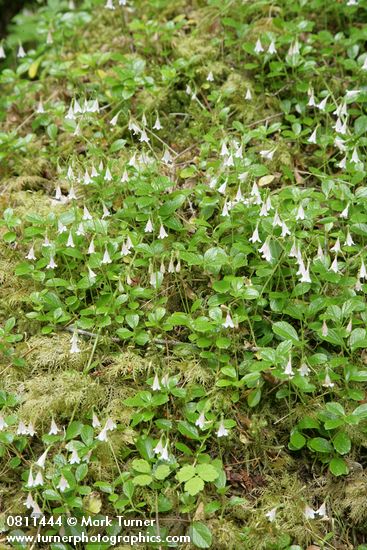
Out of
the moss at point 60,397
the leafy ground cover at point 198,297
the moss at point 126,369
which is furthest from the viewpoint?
the moss at point 126,369

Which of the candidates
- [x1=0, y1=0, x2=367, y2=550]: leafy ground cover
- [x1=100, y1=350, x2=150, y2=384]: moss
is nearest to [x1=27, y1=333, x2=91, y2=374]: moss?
[x1=0, y1=0, x2=367, y2=550]: leafy ground cover

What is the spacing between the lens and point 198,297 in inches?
146

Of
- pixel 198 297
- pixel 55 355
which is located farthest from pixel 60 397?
pixel 198 297

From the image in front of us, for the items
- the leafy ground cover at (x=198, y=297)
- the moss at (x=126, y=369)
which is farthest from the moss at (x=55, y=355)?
the moss at (x=126, y=369)

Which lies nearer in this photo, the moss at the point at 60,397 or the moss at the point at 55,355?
the moss at the point at 60,397

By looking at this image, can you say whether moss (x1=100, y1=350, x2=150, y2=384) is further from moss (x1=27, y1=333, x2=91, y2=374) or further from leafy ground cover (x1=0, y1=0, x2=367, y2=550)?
moss (x1=27, y1=333, x2=91, y2=374)

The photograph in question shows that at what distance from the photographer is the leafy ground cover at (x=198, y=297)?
3.03 m

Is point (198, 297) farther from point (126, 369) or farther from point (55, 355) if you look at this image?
point (55, 355)

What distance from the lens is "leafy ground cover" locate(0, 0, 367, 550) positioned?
3.03m

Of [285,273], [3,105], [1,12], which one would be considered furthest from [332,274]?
[1,12]

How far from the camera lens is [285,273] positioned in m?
3.57

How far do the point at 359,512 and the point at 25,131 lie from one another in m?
3.68

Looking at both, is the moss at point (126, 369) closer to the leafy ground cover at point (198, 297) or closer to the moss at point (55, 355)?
the leafy ground cover at point (198, 297)

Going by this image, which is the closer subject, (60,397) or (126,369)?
(60,397)
